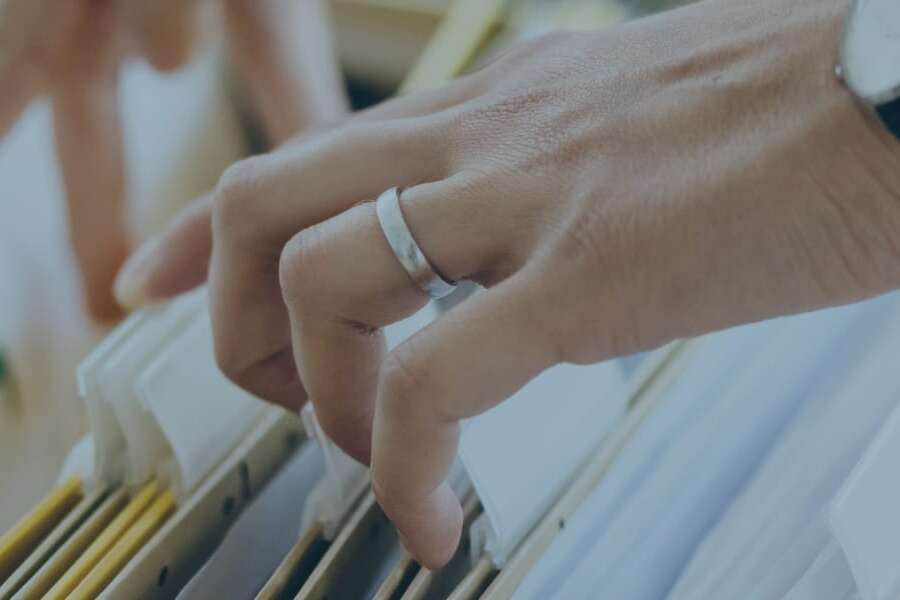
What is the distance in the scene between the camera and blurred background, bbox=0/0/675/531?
0.97 m


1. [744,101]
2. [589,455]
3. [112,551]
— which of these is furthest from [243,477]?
[744,101]

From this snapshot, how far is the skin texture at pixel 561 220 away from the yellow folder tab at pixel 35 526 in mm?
138

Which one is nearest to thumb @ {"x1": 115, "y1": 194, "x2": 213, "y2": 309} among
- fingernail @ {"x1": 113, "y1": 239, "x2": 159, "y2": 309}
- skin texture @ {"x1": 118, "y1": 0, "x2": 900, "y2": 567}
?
fingernail @ {"x1": 113, "y1": 239, "x2": 159, "y2": 309}

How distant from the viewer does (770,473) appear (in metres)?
0.56

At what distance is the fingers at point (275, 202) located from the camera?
1.75 feet

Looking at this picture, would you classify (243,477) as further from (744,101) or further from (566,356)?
(744,101)

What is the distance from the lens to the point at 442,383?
46 cm

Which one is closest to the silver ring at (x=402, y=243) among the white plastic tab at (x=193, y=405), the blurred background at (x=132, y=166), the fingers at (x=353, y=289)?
the fingers at (x=353, y=289)

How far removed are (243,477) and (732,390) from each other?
Answer: 0.97 ft

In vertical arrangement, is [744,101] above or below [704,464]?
above

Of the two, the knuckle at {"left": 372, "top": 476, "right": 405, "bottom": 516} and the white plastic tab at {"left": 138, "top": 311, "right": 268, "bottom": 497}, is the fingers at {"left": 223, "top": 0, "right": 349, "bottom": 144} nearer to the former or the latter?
the white plastic tab at {"left": 138, "top": 311, "right": 268, "bottom": 497}

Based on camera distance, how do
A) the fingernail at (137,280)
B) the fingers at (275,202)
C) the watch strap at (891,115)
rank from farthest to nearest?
the fingernail at (137,280), the fingers at (275,202), the watch strap at (891,115)

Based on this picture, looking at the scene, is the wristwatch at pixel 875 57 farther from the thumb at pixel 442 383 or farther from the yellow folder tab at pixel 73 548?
the yellow folder tab at pixel 73 548

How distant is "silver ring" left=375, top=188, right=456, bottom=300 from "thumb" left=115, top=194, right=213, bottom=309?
0.23 m
